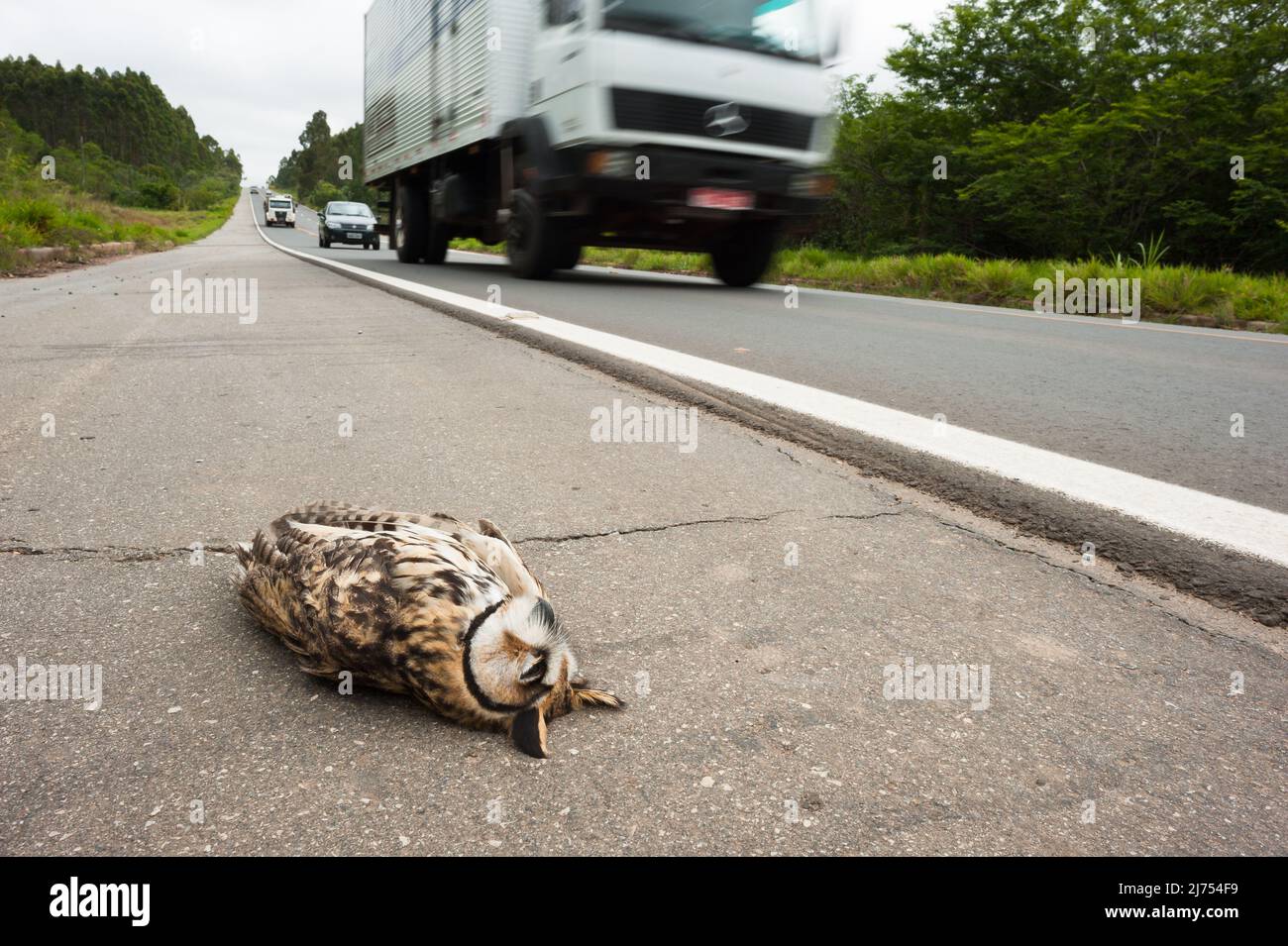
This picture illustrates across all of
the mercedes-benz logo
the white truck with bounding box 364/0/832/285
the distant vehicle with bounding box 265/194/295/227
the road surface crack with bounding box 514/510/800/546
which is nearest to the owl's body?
the road surface crack with bounding box 514/510/800/546

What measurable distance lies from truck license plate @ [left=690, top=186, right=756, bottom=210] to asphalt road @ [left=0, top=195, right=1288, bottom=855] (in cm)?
704

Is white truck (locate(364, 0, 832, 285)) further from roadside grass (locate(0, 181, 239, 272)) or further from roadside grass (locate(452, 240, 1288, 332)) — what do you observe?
roadside grass (locate(0, 181, 239, 272))

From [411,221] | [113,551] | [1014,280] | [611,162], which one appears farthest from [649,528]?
[411,221]

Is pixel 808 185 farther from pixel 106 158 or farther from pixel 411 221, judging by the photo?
pixel 106 158

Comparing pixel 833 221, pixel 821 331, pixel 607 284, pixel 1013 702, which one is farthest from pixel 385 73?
pixel 1013 702

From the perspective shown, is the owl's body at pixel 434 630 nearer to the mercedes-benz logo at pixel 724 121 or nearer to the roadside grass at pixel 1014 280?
the mercedes-benz logo at pixel 724 121

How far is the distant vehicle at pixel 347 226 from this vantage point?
105 ft

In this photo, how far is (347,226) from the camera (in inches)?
1264

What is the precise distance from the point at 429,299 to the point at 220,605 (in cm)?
751

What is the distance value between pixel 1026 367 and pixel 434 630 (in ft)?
16.4

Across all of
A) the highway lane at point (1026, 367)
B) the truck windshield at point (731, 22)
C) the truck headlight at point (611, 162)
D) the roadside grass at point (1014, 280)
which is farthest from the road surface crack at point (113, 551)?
the roadside grass at point (1014, 280)

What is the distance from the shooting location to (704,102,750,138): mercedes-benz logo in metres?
9.67

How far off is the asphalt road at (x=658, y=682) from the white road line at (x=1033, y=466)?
0.33m
